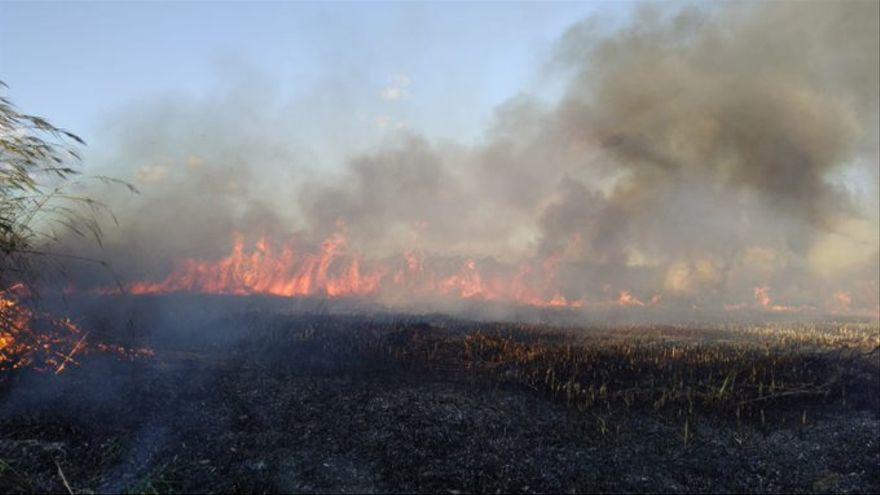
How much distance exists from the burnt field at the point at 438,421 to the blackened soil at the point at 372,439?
45mm

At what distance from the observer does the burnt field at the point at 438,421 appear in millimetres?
9992

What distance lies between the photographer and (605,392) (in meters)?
15.6

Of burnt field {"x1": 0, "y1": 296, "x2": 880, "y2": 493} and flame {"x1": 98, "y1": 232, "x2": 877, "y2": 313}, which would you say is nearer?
burnt field {"x1": 0, "y1": 296, "x2": 880, "y2": 493}

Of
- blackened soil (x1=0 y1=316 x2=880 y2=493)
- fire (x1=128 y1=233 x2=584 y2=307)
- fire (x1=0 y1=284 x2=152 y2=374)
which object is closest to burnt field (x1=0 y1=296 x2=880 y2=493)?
blackened soil (x1=0 y1=316 x2=880 y2=493)

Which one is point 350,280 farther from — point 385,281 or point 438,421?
point 438,421

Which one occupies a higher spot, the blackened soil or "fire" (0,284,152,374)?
"fire" (0,284,152,374)

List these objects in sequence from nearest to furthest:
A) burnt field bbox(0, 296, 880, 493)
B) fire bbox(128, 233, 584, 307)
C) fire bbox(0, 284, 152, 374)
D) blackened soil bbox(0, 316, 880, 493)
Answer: blackened soil bbox(0, 316, 880, 493) < burnt field bbox(0, 296, 880, 493) < fire bbox(0, 284, 152, 374) < fire bbox(128, 233, 584, 307)

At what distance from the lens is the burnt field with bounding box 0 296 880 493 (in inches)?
393

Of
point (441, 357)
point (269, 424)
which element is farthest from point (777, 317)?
point (269, 424)

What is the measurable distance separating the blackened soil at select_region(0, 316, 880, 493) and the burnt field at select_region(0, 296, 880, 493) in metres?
0.04

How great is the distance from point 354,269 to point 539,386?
3227 cm

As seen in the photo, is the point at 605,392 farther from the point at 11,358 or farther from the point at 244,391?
the point at 11,358

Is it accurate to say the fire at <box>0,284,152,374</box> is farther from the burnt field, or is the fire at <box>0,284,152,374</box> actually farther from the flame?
the flame

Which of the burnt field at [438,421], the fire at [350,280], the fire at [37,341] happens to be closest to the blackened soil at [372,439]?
the burnt field at [438,421]
